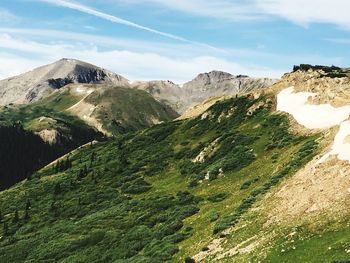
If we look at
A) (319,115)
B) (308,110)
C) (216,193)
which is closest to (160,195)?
(216,193)

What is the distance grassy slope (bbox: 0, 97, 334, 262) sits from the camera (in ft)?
162

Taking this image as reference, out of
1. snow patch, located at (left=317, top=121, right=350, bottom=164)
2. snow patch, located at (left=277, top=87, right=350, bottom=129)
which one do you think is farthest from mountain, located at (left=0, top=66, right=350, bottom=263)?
snow patch, located at (left=277, top=87, right=350, bottom=129)

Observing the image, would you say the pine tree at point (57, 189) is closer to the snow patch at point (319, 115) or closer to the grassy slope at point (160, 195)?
the grassy slope at point (160, 195)

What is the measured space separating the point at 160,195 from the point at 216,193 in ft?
53.4

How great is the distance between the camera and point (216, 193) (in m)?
61.0

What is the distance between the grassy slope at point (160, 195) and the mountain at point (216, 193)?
29 centimetres

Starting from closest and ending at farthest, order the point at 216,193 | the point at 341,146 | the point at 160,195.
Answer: the point at 341,146 < the point at 216,193 < the point at 160,195

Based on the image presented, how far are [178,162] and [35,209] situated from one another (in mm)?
34608

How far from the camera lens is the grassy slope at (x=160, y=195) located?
1941 inches

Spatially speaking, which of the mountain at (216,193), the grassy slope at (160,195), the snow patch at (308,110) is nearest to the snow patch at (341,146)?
the mountain at (216,193)

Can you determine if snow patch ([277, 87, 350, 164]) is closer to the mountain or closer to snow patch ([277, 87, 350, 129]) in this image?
snow patch ([277, 87, 350, 129])

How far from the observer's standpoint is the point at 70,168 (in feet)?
437

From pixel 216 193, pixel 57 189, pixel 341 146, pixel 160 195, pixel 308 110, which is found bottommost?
pixel 57 189

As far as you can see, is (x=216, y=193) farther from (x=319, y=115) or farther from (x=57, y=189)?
(x=57, y=189)
